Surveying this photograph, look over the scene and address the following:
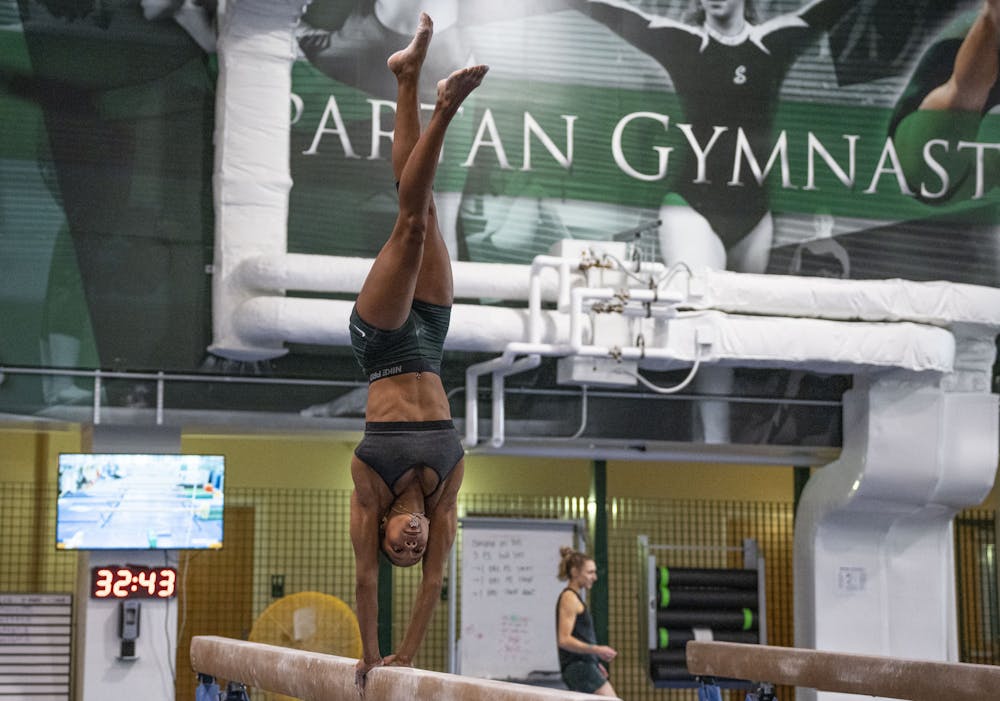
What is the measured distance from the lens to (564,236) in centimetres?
1035

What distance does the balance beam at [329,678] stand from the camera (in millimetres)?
4215

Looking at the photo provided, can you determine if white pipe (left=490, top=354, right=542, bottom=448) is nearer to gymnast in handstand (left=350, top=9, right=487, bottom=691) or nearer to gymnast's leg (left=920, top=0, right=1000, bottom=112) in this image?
gymnast's leg (left=920, top=0, right=1000, bottom=112)

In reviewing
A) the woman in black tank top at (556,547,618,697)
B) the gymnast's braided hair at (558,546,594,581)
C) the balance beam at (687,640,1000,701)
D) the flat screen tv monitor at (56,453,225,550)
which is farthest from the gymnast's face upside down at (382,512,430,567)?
the flat screen tv monitor at (56,453,225,550)

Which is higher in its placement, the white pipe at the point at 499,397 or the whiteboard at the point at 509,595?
the white pipe at the point at 499,397

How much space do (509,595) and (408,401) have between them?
242 inches

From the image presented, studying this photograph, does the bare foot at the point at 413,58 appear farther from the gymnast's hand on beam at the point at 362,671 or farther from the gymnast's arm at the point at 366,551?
the gymnast's hand on beam at the point at 362,671

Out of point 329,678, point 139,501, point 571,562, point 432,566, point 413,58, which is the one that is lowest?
point 329,678

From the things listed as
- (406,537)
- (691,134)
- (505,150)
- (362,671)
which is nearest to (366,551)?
(406,537)

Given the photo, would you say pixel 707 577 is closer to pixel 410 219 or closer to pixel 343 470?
pixel 343 470

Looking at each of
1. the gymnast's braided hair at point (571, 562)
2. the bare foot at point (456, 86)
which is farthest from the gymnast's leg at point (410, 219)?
the gymnast's braided hair at point (571, 562)

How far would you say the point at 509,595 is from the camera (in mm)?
10867

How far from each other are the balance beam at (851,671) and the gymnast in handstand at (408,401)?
2.04 meters

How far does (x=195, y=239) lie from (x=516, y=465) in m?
4.89

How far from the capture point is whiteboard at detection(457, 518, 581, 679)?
10.7 meters
